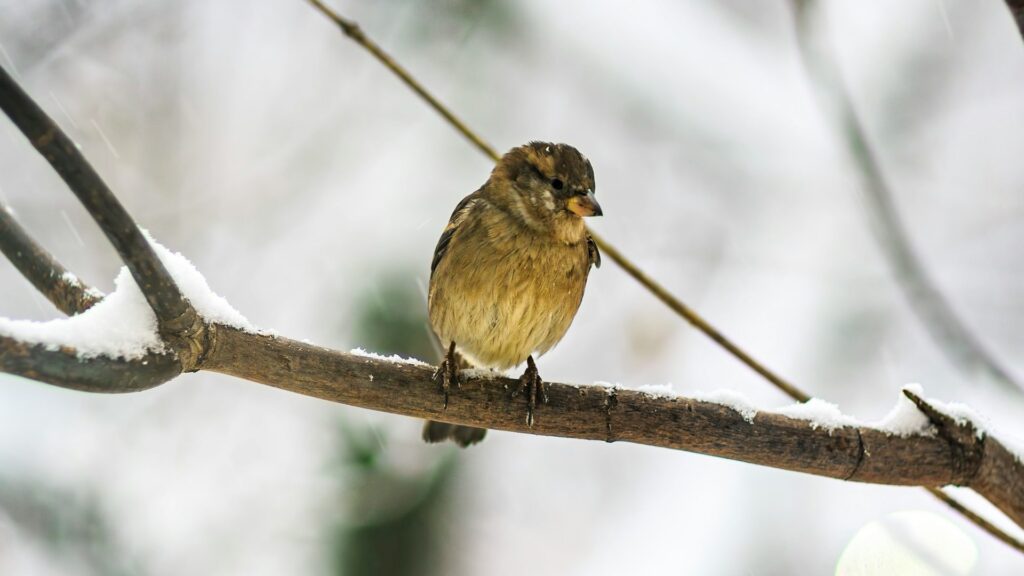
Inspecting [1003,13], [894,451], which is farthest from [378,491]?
[1003,13]

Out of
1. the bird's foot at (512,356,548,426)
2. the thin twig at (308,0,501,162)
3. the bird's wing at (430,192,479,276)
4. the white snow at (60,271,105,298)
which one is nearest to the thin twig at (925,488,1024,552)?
the bird's foot at (512,356,548,426)

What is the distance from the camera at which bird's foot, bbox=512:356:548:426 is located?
9.53ft

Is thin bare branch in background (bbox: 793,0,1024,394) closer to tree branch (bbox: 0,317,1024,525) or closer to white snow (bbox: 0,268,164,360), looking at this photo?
tree branch (bbox: 0,317,1024,525)

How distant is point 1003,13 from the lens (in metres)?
5.68

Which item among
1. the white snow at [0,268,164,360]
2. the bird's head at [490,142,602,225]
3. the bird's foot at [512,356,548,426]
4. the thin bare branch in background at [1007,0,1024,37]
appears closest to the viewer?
the white snow at [0,268,164,360]

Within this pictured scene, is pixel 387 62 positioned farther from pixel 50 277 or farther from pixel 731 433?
pixel 731 433

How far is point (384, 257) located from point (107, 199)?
278 centimetres

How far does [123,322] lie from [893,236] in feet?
8.70

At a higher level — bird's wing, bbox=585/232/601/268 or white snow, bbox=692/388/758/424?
bird's wing, bbox=585/232/601/268

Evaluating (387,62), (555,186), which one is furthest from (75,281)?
(555,186)

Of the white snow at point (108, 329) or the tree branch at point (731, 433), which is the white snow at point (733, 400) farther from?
the white snow at point (108, 329)

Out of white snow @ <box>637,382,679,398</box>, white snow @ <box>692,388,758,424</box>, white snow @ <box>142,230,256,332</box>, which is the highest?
white snow @ <box>142,230,256,332</box>

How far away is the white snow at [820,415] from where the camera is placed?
277 centimetres

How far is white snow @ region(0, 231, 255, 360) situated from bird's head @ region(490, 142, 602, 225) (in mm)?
1586
